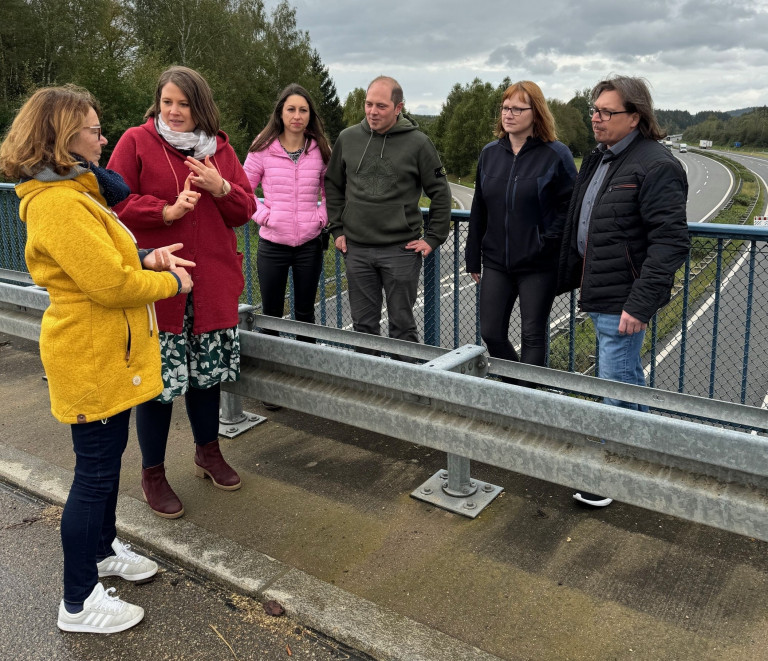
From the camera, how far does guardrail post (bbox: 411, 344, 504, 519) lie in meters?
3.21

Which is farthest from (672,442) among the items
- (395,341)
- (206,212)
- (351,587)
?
(206,212)

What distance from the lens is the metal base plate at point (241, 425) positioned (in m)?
4.22

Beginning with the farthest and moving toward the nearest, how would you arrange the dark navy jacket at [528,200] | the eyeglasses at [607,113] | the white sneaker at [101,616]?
the dark navy jacket at [528,200] < the eyeglasses at [607,113] < the white sneaker at [101,616]

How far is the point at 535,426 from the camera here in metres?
2.58

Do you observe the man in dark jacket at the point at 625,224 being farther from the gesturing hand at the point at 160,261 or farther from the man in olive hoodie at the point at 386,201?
the gesturing hand at the point at 160,261

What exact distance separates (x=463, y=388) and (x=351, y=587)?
2.95 feet

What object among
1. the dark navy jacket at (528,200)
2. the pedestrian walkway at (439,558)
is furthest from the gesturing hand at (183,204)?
the dark navy jacket at (528,200)

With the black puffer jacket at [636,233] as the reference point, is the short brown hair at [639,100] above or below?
above

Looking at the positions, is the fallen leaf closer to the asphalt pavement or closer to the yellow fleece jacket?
the asphalt pavement

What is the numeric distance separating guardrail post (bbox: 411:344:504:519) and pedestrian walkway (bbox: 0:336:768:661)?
6 cm

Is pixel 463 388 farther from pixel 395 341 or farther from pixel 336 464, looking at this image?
pixel 336 464

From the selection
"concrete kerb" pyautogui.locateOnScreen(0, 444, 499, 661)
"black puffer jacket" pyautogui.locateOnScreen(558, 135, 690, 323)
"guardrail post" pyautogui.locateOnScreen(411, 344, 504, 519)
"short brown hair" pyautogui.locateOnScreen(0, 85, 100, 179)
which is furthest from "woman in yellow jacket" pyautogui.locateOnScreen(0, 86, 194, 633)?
"black puffer jacket" pyautogui.locateOnScreen(558, 135, 690, 323)

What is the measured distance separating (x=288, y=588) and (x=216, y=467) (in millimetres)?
978

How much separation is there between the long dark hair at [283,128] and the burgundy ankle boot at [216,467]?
199cm
